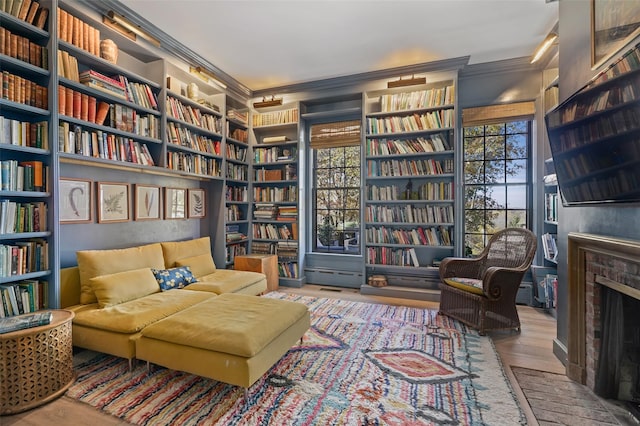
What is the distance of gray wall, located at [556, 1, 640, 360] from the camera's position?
1690 mm

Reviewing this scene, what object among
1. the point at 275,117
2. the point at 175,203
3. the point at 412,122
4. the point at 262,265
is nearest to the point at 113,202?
the point at 175,203

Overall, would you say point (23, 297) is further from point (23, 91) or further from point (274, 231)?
point (274, 231)

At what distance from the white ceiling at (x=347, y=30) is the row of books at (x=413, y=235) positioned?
Answer: 2242 millimetres

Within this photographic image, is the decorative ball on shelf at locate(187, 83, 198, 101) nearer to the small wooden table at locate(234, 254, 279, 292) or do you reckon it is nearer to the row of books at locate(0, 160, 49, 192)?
the row of books at locate(0, 160, 49, 192)

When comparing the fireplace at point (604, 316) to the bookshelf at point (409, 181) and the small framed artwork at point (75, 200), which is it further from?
the small framed artwork at point (75, 200)

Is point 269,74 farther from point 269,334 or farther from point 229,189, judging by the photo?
point 269,334

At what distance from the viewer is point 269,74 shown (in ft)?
13.8

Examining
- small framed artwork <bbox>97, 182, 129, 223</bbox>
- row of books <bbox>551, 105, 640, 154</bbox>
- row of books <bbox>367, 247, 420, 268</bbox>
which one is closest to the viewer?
row of books <bbox>551, 105, 640, 154</bbox>

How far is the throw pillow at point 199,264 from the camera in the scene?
11.1 ft

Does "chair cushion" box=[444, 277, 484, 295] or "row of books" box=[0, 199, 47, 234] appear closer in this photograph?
"row of books" box=[0, 199, 47, 234]

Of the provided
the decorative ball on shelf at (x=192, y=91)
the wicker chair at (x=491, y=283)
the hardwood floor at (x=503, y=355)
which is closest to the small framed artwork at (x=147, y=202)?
the decorative ball on shelf at (x=192, y=91)

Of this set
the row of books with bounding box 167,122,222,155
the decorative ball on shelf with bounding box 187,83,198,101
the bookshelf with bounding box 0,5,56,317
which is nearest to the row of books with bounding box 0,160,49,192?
the bookshelf with bounding box 0,5,56,317

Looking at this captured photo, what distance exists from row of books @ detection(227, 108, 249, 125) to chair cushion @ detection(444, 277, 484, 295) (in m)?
3.68

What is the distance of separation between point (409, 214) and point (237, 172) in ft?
8.76
